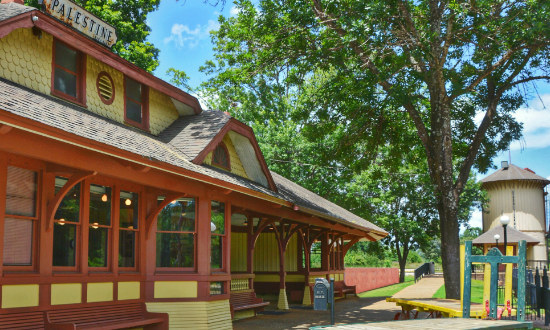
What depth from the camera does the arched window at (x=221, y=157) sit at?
15176 millimetres

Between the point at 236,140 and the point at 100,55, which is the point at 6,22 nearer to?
the point at 100,55

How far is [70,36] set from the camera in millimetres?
11672

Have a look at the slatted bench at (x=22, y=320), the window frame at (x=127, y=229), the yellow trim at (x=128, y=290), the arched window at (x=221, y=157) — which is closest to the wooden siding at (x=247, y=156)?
the arched window at (x=221, y=157)

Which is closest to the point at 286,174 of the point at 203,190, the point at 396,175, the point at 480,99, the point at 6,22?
the point at 396,175

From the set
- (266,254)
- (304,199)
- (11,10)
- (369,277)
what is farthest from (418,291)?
(11,10)

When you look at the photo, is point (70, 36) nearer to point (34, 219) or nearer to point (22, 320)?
point (34, 219)

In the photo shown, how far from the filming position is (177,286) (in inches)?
501

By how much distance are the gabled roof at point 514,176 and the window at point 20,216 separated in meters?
46.6

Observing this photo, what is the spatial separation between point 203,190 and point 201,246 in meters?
1.24

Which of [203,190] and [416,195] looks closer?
[203,190]

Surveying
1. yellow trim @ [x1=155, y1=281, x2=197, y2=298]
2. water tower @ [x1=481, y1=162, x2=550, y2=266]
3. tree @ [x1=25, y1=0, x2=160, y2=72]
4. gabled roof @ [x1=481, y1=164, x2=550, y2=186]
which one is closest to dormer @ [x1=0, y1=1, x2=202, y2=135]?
yellow trim @ [x1=155, y1=281, x2=197, y2=298]

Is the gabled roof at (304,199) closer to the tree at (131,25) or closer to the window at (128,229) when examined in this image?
the window at (128,229)

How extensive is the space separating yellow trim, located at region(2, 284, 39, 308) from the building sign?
228 inches

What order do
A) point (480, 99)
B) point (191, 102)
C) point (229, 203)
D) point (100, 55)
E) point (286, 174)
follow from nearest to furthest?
point (100, 55) < point (229, 203) < point (191, 102) < point (480, 99) < point (286, 174)
